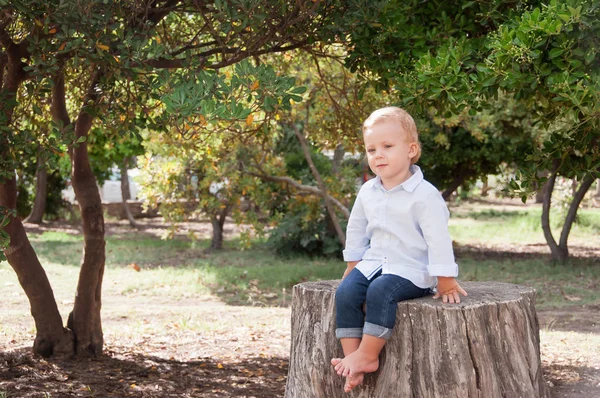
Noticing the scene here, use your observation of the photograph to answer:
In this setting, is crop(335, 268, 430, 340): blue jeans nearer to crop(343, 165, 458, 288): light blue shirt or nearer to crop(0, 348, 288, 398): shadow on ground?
crop(343, 165, 458, 288): light blue shirt

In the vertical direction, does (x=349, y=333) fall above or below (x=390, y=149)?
below

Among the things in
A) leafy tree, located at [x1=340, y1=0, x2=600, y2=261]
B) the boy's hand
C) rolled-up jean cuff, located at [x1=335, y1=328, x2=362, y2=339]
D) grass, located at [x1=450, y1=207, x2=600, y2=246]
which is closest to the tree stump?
the boy's hand

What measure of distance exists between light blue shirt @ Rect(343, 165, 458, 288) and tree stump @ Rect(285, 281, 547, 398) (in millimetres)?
175

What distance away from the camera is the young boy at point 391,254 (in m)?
3.22

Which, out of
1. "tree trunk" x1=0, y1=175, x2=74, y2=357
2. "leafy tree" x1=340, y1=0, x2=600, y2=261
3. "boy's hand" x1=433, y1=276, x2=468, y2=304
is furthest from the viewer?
"tree trunk" x1=0, y1=175, x2=74, y2=357

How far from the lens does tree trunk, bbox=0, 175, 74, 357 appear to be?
5.40 m

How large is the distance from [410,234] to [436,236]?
0.13 meters

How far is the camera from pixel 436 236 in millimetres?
3213

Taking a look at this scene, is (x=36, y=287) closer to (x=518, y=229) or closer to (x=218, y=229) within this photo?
(x=218, y=229)

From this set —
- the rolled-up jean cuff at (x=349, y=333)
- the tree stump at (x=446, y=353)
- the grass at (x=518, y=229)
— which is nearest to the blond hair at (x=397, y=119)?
the tree stump at (x=446, y=353)

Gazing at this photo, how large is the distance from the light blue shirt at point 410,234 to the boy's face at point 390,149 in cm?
7

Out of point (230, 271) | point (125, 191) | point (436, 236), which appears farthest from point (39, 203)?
point (436, 236)

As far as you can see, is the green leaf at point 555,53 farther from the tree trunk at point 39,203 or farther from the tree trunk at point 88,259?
the tree trunk at point 39,203

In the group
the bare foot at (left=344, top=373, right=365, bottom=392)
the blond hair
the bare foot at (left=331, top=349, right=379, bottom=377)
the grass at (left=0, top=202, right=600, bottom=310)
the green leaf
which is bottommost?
the grass at (left=0, top=202, right=600, bottom=310)
